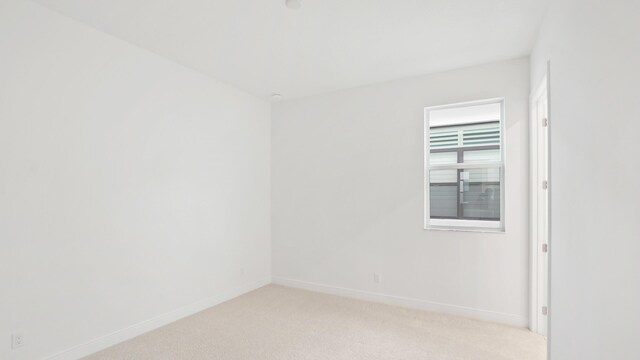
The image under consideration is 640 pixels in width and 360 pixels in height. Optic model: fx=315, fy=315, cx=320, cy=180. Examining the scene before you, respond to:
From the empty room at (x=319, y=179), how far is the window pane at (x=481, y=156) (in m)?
0.02

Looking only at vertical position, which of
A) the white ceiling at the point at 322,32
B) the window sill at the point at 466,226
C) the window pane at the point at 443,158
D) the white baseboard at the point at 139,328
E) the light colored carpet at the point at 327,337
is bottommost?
the light colored carpet at the point at 327,337

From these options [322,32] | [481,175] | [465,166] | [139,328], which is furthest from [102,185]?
[481,175]

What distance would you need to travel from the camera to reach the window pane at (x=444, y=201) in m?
3.78

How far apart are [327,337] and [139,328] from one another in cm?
184

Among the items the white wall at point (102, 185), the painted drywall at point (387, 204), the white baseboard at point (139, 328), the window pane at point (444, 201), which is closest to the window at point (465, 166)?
the window pane at point (444, 201)

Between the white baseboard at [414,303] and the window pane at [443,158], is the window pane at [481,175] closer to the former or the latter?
the window pane at [443,158]

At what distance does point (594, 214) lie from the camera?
55.6 inches

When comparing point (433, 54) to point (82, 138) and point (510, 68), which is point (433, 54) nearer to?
point (510, 68)

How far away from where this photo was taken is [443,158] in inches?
151

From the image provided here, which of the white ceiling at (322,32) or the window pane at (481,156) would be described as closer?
the white ceiling at (322,32)

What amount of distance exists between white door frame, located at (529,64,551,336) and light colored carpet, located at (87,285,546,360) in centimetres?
25

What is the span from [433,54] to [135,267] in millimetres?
3677

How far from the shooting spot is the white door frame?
9.87ft

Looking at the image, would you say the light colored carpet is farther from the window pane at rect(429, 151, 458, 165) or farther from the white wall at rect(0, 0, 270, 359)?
the window pane at rect(429, 151, 458, 165)
